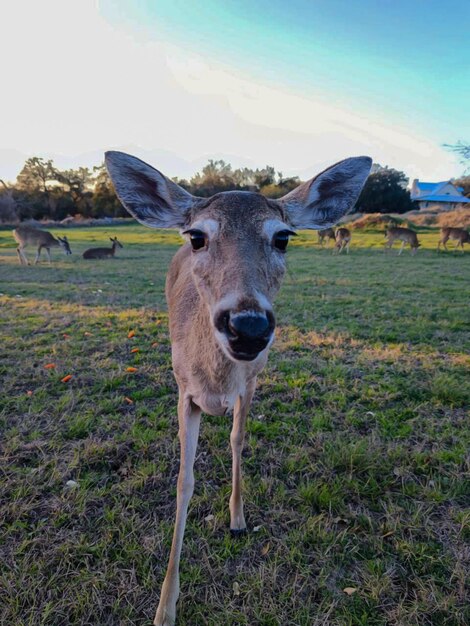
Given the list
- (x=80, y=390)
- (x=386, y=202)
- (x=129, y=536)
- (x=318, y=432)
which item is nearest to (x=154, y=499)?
(x=129, y=536)

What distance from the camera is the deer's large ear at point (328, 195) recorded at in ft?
9.12

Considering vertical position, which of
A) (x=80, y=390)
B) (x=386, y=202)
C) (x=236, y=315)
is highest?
(x=386, y=202)

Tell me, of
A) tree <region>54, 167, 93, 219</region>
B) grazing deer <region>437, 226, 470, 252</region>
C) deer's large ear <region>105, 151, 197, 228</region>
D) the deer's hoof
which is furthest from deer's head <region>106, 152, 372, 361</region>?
tree <region>54, 167, 93, 219</region>

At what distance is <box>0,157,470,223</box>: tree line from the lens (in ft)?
156

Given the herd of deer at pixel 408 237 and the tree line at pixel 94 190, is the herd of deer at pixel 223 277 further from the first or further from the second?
the tree line at pixel 94 190

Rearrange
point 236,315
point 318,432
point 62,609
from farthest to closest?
point 318,432
point 62,609
point 236,315

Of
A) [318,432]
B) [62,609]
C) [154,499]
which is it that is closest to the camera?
[62,609]

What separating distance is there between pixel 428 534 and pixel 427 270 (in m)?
14.7

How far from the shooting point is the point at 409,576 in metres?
2.48

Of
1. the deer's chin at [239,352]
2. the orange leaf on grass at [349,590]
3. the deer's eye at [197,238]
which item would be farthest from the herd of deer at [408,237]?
the deer's chin at [239,352]

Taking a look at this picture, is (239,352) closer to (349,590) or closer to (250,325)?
(250,325)

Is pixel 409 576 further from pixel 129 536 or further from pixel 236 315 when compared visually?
pixel 236 315

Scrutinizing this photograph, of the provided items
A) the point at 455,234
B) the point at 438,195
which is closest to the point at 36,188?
the point at 455,234

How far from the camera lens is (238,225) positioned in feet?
7.28
